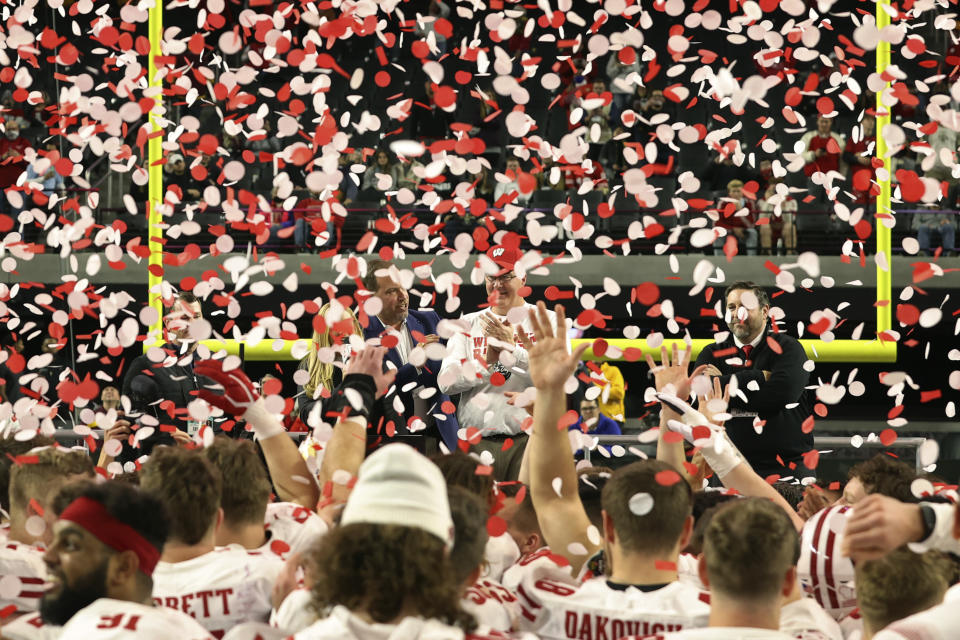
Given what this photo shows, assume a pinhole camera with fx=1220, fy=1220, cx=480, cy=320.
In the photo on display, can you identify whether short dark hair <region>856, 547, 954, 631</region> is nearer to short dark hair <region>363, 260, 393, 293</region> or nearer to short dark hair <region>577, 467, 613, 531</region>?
short dark hair <region>577, 467, 613, 531</region>

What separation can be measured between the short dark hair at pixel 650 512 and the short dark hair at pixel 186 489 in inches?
32.7

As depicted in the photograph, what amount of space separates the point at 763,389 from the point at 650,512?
250 centimetres

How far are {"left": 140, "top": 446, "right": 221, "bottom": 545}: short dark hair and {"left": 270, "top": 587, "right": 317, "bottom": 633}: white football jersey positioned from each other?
356mm

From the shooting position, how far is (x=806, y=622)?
2395mm

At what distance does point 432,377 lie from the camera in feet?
16.2

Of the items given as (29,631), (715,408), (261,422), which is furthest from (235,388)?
(715,408)

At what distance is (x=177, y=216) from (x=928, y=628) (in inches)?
399

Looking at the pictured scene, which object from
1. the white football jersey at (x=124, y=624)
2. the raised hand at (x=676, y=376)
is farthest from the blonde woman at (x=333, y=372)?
the white football jersey at (x=124, y=624)

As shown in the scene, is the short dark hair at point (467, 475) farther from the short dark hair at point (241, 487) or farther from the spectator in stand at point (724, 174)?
the spectator in stand at point (724, 174)

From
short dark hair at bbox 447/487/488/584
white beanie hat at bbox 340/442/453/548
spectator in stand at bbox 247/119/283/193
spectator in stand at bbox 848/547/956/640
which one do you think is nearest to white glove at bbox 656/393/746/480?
spectator in stand at bbox 848/547/956/640

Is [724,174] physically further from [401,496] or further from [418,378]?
[401,496]

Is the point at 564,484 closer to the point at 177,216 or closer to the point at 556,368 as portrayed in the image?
the point at 556,368

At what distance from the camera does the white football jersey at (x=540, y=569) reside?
8.51 ft

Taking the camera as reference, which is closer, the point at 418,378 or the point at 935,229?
the point at 418,378
